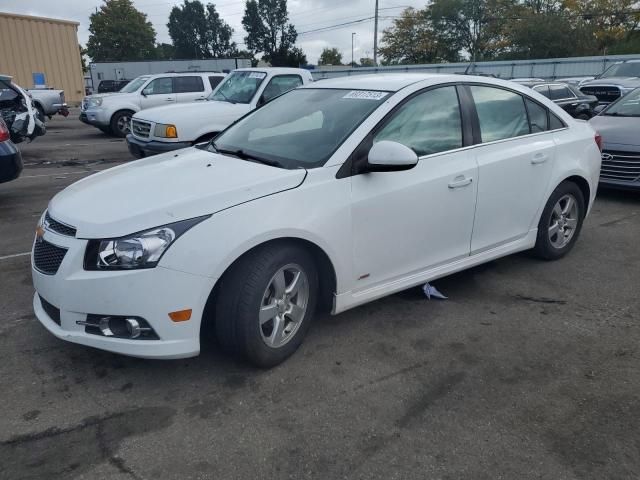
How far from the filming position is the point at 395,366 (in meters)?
3.27

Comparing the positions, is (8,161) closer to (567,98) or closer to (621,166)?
(621,166)

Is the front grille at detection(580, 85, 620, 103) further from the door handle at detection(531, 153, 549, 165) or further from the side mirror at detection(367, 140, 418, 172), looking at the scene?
the side mirror at detection(367, 140, 418, 172)

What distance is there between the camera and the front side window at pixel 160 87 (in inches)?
583

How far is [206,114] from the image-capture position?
27.5ft

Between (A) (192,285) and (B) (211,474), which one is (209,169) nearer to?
(A) (192,285)

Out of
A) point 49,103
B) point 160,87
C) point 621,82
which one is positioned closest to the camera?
point 160,87

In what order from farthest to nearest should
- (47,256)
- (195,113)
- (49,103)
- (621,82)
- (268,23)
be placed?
(268,23) < (49,103) < (621,82) < (195,113) < (47,256)

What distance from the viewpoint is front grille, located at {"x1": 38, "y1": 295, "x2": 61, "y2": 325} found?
9.86 feet

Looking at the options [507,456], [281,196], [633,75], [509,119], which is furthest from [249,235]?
[633,75]

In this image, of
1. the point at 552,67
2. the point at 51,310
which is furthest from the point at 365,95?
the point at 552,67

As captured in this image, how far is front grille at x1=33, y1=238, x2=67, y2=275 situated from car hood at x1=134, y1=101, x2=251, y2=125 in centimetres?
523

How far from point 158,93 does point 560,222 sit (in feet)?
41.5

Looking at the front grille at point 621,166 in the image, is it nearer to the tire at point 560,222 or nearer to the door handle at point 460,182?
the tire at point 560,222

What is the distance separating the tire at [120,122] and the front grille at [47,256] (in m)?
13.0
